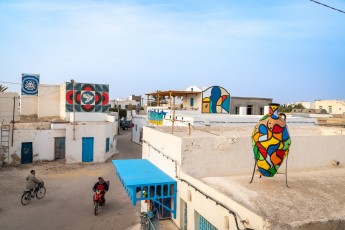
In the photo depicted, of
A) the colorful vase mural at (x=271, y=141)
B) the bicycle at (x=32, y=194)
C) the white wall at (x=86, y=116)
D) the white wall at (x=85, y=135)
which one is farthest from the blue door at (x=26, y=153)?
the colorful vase mural at (x=271, y=141)

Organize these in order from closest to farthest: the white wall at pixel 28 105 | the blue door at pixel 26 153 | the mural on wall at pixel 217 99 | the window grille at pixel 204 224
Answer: the window grille at pixel 204 224 → the blue door at pixel 26 153 → the mural on wall at pixel 217 99 → the white wall at pixel 28 105

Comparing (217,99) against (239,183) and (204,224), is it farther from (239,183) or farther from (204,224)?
(204,224)

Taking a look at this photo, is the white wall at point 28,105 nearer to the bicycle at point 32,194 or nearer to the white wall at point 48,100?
the white wall at point 48,100

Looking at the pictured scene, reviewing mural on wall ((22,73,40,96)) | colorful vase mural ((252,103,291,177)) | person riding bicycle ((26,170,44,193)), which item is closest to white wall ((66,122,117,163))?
person riding bicycle ((26,170,44,193))

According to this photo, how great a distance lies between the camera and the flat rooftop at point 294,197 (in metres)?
5.50

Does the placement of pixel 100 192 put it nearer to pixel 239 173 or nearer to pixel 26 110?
pixel 239 173

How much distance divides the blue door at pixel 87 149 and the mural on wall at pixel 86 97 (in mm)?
4599

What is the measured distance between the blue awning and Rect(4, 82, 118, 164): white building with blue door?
13.5 metres

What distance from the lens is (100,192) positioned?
13.0 m

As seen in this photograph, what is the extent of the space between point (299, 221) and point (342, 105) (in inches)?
2032

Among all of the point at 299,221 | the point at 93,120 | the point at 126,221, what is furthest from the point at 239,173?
the point at 93,120

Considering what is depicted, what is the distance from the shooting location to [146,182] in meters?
8.41

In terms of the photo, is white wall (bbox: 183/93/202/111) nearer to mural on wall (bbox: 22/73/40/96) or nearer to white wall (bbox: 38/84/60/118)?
white wall (bbox: 38/84/60/118)

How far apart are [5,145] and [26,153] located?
1590mm
